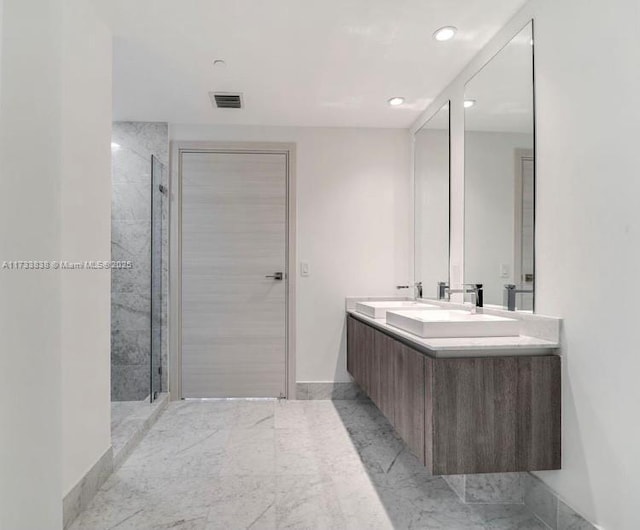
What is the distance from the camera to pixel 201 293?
3773mm

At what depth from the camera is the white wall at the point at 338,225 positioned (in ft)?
12.5

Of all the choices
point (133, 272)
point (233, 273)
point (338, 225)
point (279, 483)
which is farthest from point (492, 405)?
point (133, 272)

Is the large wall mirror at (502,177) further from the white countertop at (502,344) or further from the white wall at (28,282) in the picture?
the white wall at (28,282)

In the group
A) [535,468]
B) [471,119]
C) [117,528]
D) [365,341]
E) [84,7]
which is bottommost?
[117,528]

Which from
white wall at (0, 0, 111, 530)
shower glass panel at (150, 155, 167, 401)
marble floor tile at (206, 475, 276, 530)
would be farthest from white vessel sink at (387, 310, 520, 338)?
shower glass panel at (150, 155, 167, 401)

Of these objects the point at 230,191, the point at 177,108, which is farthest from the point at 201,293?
the point at 177,108

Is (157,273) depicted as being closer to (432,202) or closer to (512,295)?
(432,202)

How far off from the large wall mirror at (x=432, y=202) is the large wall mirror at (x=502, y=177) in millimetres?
353

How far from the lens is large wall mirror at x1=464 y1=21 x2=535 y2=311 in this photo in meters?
2.07

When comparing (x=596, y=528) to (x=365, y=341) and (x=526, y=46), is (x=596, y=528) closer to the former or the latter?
(x=365, y=341)

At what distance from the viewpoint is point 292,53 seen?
251cm

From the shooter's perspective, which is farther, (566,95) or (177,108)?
(177,108)

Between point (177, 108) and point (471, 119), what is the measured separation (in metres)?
2.06

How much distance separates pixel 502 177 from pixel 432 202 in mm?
1027
